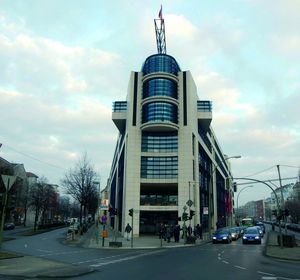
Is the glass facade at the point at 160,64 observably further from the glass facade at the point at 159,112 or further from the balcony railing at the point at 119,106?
the balcony railing at the point at 119,106

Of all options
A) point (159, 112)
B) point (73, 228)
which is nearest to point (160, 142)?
point (159, 112)

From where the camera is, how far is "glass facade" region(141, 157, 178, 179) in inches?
2388

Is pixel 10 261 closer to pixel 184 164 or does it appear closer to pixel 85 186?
pixel 85 186

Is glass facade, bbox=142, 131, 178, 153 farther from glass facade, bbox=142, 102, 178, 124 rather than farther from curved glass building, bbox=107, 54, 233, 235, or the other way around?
glass facade, bbox=142, 102, 178, 124

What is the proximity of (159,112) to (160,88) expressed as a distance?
4048 millimetres

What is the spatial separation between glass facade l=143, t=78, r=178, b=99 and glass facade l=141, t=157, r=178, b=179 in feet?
33.3

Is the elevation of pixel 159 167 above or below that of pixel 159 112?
below

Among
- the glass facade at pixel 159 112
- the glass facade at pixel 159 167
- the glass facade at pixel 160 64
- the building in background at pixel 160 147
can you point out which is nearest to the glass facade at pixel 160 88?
the building in background at pixel 160 147

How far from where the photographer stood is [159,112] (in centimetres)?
6044

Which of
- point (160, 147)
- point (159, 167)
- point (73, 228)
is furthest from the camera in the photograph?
point (160, 147)

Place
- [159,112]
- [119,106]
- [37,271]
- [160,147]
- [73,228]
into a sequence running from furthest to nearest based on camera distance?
[119,106] → [160,147] → [159,112] → [73,228] → [37,271]

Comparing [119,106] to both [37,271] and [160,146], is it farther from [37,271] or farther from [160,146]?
[37,271]

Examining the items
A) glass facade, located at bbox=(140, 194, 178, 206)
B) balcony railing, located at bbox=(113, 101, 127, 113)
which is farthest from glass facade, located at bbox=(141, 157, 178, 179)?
balcony railing, located at bbox=(113, 101, 127, 113)

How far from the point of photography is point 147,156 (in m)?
61.5
